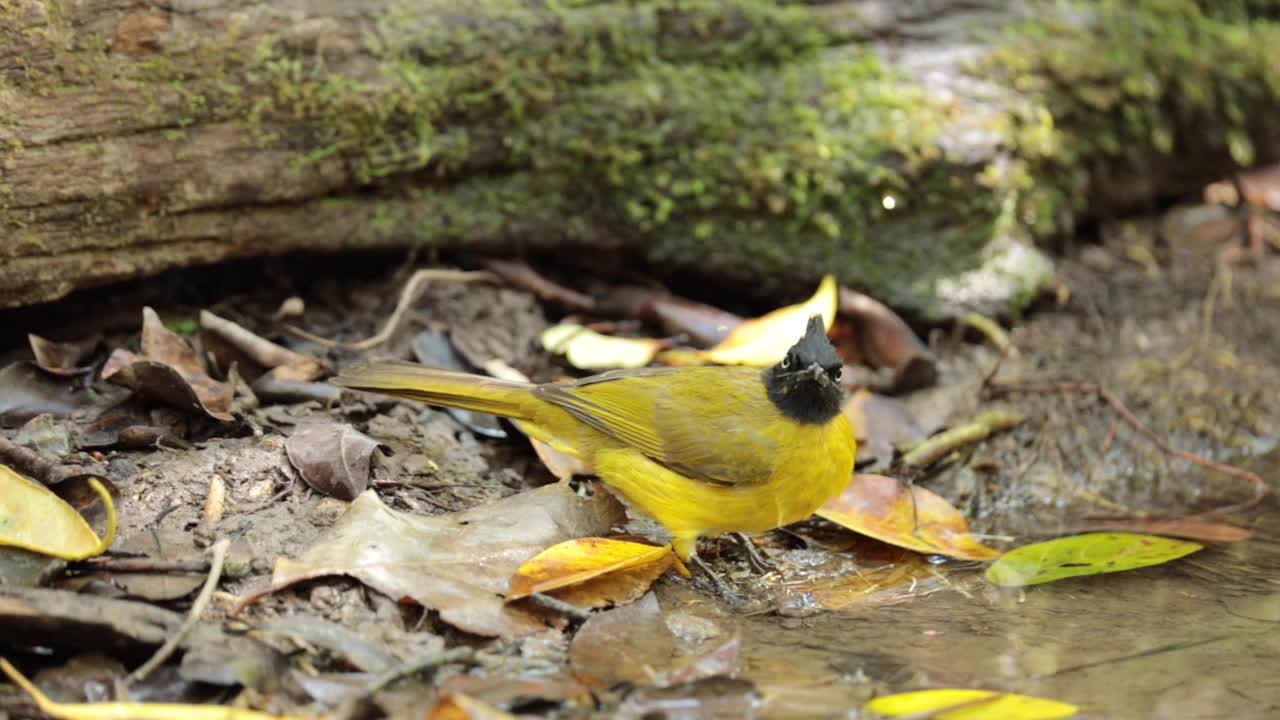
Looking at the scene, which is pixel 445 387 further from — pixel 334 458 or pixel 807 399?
pixel 807 399

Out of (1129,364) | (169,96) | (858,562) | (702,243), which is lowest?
(858,562)

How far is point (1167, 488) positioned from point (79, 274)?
14.5 ft

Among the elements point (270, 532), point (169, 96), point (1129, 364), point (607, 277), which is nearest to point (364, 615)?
point (270, 532)

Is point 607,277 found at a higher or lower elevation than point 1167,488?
higher

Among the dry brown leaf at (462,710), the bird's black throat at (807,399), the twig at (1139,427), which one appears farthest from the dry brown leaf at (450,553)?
the twig at (1139,427)

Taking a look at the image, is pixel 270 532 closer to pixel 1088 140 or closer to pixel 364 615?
pixel 364 615

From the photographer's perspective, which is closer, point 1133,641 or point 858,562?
point 1133,641

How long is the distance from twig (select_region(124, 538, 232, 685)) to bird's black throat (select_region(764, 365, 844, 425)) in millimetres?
1874

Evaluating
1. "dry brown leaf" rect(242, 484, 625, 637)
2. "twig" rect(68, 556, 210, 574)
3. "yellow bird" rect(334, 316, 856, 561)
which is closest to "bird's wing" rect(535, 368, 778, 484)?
"yellow bird" rect(334, 316, 856, 561)

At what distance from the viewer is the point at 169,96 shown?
423 centimetres

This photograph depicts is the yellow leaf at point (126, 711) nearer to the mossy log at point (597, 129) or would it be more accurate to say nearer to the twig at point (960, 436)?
the mossy log at point (597, 129)

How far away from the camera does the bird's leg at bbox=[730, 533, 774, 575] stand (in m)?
4.10

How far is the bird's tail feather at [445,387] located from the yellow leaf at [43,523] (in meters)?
0.97

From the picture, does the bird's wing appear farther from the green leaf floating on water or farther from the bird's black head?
the green leaf floating on water
